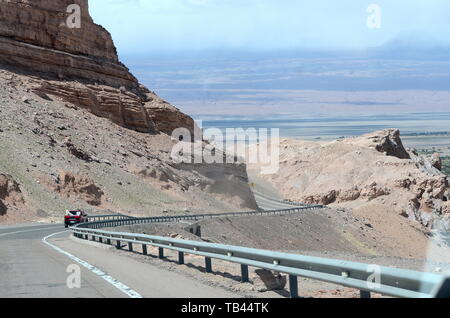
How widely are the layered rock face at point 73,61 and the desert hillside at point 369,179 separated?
23625 millimetres

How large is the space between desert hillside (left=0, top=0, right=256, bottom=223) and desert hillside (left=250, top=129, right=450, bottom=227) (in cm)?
1869

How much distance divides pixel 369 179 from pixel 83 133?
39626mm

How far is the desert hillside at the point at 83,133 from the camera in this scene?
60.2 m

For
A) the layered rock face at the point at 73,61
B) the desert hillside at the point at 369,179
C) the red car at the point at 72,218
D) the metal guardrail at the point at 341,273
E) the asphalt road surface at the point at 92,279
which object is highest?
the layered rock face at the point at 73,61

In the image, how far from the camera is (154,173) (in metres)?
72.2

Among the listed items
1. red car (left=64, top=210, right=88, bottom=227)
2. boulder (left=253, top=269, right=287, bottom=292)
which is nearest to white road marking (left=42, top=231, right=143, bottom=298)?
boulder (left=253, top=269, right=287, bottom=292)

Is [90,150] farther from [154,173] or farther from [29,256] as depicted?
[29,256]

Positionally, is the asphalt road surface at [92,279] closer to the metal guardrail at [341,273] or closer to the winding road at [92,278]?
the winding road at [92,278]

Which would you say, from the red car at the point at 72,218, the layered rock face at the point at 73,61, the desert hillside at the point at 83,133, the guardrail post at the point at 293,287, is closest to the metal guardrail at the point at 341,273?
the guardrail post at the point at 293,287

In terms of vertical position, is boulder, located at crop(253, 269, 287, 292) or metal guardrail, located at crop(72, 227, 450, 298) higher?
metal guardrail, located at crop(72, 227, 450, 298)

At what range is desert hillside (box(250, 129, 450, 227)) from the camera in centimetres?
8806

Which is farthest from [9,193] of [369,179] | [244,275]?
[369,179]

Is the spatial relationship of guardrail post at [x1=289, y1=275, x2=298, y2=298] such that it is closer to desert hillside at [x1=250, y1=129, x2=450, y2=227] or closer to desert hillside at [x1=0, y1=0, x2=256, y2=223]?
desert hillside at [x1=0, y1=0, x2=256, y2=223]
